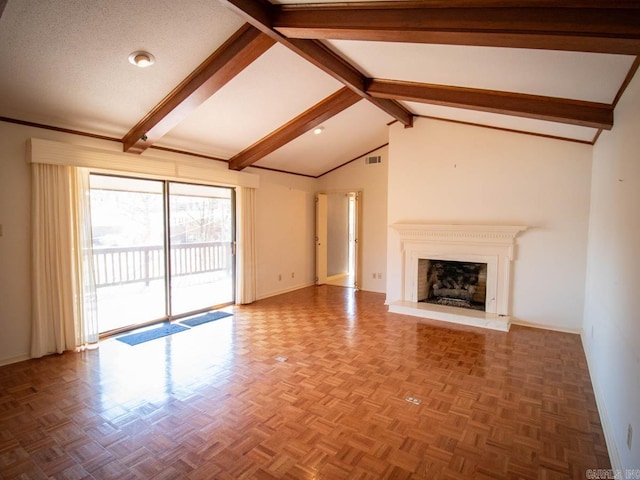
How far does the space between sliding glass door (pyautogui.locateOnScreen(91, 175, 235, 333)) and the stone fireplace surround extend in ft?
9.29

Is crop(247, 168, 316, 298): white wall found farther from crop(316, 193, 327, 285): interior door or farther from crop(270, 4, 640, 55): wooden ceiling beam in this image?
crop(270, 4, 640, 55): wooden ceiling beam

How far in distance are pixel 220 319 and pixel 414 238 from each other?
3.09m

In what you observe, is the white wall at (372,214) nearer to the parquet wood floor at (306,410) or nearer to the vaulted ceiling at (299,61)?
the vaulted ceiling at (299,61)

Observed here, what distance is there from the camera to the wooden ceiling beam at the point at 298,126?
411 cm

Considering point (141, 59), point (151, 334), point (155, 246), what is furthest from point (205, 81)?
point (151, 334)

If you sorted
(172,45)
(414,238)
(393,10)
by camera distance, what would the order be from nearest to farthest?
(393,10) → (172,45) → (414,238)

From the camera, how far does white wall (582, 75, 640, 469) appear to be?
1.82 meters

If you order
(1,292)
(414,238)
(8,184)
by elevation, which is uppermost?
(8,184)

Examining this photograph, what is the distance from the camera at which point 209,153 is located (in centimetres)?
504

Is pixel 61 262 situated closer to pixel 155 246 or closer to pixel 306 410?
pixel 155 246

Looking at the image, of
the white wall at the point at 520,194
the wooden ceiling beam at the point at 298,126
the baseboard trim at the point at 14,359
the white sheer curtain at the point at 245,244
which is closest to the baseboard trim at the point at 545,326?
the white wall at the point at 520,194

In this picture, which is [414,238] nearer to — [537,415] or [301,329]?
[301,329]

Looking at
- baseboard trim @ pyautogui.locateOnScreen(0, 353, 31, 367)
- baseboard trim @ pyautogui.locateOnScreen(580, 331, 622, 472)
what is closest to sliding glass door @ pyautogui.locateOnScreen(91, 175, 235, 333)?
baseboard trim @ pyautogui.locateOnScreen(0, 353, 31, 367)

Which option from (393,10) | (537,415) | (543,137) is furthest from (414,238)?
(393,10)
